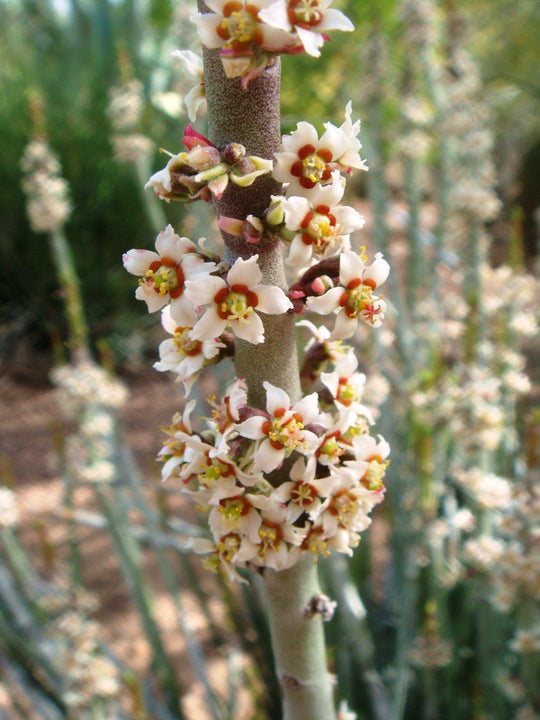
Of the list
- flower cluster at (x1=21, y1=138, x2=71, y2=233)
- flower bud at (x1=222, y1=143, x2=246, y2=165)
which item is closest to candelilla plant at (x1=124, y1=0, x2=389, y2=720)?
flower bud at (x1=222, y1=143, x2=246, y2=165)

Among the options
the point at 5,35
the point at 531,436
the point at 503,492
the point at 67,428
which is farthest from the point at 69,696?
the point at 5,35

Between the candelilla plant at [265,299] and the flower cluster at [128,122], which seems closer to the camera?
the candelilla plant at [265,299]

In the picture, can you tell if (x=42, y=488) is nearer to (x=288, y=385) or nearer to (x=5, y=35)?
(x=288, y=385)

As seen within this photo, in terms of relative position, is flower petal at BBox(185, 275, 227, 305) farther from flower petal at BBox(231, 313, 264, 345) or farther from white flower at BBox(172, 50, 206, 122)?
white flower at BBox(172, 50, 206, 122)

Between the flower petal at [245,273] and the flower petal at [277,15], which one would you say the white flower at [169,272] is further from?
the flower petal at [277,15]

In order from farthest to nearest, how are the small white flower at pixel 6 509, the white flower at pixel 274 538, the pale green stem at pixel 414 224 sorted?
the pale green stem at pixel 414 224
the small white flower at pixel 6 509
the white flower at pixel 274 538

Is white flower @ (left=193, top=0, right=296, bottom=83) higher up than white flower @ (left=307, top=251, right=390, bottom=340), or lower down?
higher up

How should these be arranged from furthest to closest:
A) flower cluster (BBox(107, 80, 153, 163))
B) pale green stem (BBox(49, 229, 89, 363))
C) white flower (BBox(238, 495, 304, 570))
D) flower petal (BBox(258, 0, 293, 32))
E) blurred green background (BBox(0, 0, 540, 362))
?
blurred green background (BBox(0, 0, 540, 362)), flower cluster (BBox(107, 80, 153, 163)), pale green stem (BBox(49, 229, 89, 363)), white flower (BBox(238, 495, 304, 570)), flower petal (BBox(258, 0, 293, 32))

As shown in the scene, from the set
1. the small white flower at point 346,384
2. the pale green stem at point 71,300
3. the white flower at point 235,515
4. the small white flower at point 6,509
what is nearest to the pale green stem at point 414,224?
the pale green stem at point 71,300
